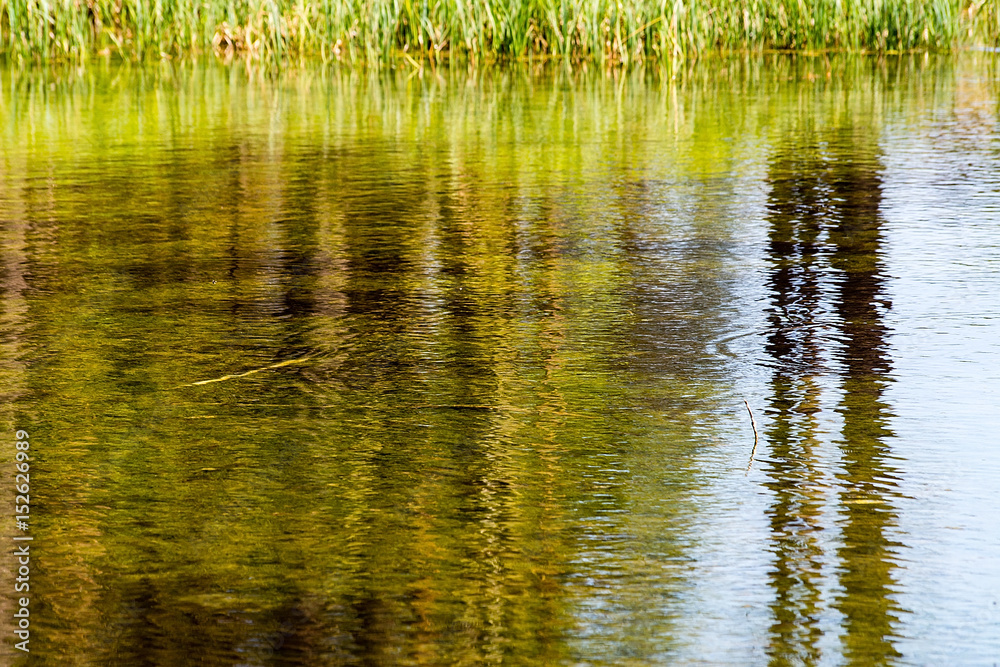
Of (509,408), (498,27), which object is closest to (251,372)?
(509,408)

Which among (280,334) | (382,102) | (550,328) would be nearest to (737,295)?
(550,328)

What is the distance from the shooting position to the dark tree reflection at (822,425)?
1.57 metres

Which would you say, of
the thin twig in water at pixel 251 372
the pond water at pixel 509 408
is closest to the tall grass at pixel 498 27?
the pond water at pixel 509 408

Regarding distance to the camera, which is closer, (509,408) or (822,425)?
(822,425)

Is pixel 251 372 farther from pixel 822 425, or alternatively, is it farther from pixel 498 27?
pixel 498 27

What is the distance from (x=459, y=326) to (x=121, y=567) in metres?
1.22

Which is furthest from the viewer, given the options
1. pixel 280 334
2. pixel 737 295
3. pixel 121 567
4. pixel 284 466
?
pixel 737 295

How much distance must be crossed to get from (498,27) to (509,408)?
286 inches

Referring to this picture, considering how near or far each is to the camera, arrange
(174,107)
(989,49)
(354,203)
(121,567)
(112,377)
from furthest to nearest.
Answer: (989,49)
(174,107)
(354,203)
(112,377)
(121,567)

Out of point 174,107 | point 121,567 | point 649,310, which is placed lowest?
point 121,567

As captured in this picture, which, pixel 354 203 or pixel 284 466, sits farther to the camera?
pixel 354 203

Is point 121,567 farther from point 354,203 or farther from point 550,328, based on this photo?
point 354,203

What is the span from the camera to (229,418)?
226 cm

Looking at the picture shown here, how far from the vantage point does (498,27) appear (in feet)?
30.1
